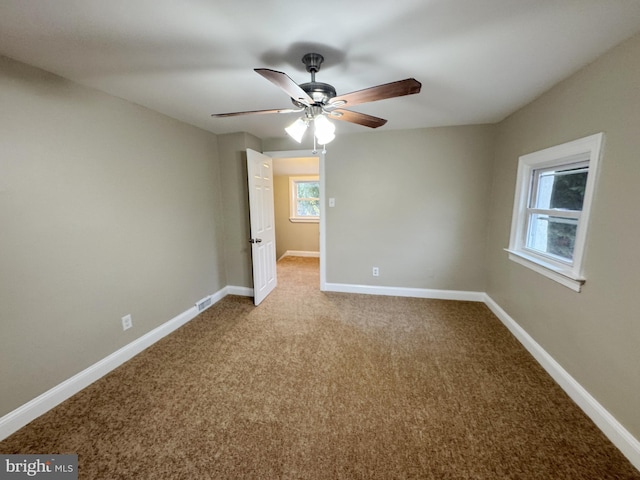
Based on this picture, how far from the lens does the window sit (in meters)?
5.62

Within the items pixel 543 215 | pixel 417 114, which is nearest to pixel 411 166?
pixel 417 114

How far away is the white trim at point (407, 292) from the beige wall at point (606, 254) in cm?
115

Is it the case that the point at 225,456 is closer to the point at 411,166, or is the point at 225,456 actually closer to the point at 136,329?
the point at 136,329

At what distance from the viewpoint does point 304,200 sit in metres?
5.71

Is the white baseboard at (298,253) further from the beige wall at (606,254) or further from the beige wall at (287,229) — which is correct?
the beige wall at (606,254)

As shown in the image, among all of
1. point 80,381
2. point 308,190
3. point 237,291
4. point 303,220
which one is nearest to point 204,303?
point 237,291

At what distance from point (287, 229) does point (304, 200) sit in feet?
2.57

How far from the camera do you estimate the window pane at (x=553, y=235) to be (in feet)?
6.49

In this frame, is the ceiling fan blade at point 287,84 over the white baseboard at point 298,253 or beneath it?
over

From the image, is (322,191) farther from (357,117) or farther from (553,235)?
(553,235)

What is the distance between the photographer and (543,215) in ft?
7.44

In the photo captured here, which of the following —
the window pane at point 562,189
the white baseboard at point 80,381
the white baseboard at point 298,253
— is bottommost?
the white baseboard at point 80,381

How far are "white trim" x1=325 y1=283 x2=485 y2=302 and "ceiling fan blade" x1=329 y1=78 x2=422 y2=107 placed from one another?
266 cm

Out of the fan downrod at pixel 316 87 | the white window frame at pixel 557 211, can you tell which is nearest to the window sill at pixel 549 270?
the white window frame at pixel 557 211
